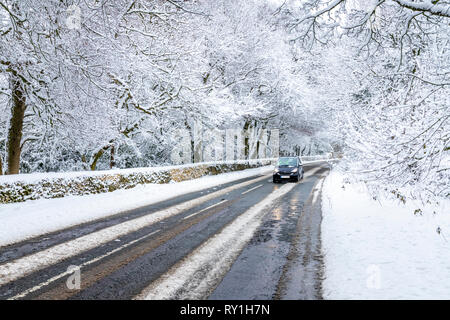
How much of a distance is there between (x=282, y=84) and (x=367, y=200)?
66.1 feet

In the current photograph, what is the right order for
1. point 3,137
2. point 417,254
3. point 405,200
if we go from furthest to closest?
1. point 3,137
2. point 405,200
3. point 417,254

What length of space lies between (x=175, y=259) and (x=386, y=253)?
389 centimetres

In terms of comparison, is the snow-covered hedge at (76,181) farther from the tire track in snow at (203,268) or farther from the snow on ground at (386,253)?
the snow on ground at (386,253)

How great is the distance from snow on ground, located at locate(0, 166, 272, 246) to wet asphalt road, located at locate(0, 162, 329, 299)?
0.64m

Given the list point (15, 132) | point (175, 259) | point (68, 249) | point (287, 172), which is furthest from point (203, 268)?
point (287, 172)

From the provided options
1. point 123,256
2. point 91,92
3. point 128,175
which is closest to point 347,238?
point 123,256

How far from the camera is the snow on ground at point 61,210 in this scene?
8.10m

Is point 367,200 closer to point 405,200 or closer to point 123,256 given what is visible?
point 405,200

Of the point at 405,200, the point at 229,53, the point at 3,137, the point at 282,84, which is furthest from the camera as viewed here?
the point at 282,84

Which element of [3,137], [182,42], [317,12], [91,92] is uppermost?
[182,42]

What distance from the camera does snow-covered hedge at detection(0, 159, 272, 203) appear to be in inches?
434

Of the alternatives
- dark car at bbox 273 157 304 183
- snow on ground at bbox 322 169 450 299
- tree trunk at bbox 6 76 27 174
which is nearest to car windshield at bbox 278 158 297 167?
dark car at bbox 273 157 304 183

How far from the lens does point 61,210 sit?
1041cm
